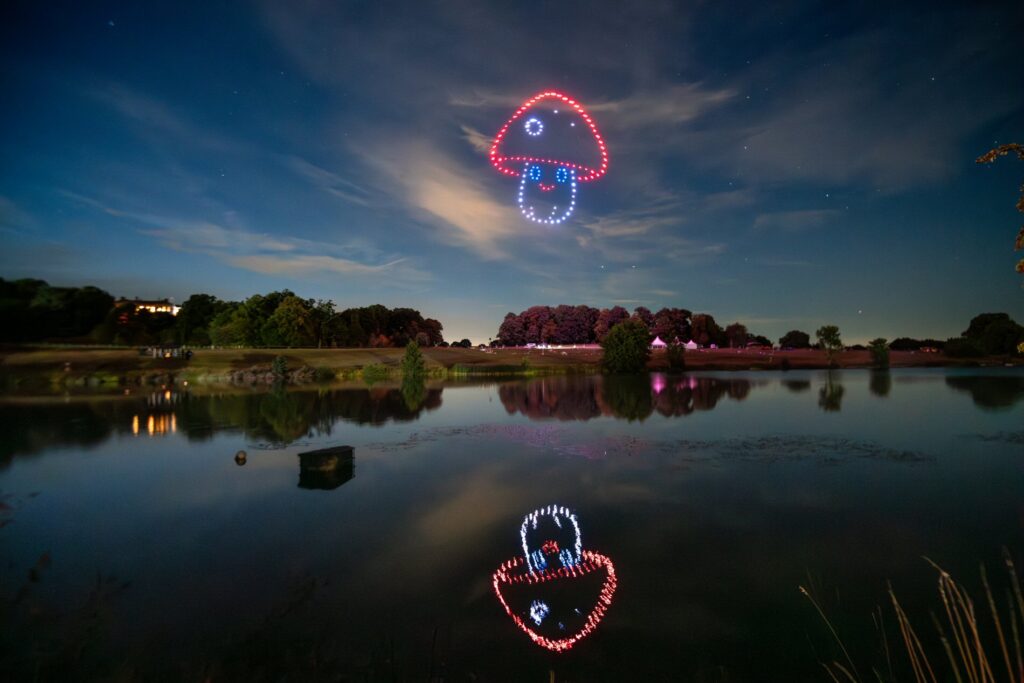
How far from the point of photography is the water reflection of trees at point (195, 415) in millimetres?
27781

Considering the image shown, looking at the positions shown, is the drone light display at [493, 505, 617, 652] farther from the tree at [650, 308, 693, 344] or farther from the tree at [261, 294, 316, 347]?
the tree at [650, 308, 693, 344]

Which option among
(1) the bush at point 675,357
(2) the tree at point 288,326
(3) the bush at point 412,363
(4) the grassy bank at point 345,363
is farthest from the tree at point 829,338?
(2) the tree at point 288,326

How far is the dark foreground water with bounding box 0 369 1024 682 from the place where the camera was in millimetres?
8258

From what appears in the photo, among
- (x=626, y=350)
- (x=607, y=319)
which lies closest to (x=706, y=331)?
(x=607, y=319)

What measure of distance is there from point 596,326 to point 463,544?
16479 cm

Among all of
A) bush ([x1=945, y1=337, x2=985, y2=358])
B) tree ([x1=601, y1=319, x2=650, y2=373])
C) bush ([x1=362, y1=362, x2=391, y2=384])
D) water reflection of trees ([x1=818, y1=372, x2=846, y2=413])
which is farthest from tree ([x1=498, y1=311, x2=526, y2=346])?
water reflection of trees ([x1=818, y1=372, x2=846, y2=413])

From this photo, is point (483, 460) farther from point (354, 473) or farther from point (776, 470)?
point (776, 470)

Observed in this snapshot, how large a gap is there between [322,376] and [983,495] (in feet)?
241

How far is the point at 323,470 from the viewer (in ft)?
61.5

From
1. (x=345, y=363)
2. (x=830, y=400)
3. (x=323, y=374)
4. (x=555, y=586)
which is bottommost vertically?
(x=555, y=586)

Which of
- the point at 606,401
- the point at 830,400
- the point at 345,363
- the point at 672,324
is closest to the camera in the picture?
the point at 606,401

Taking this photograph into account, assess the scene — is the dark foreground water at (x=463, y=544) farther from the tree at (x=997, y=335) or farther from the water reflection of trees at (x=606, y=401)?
the tree at (x=997, y=335)

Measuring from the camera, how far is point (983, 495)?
1633 centimetres

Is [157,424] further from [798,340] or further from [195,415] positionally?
[798,340]
